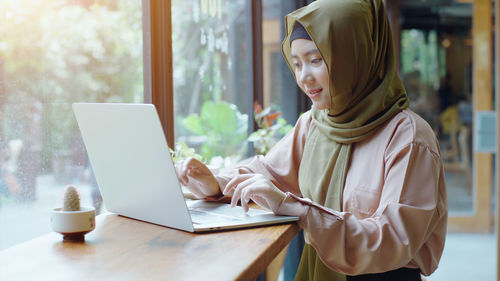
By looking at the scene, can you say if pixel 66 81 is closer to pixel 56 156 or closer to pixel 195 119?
pixel 56 156

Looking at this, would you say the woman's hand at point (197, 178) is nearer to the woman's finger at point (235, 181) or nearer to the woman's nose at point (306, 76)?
the woman's finger at point (235, 181)

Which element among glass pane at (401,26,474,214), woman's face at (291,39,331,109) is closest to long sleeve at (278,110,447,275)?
woman's face at (291,39,331,109)

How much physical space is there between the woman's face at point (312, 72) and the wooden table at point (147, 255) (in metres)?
0.45

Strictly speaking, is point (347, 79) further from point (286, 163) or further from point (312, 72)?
point (286, 163)

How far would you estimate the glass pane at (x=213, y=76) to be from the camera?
7.72 ft

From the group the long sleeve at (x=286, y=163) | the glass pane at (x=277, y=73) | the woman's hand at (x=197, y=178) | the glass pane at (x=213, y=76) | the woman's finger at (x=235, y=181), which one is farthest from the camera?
the glass pane at (x=277, y=73)

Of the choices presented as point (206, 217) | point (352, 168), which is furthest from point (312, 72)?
point (206, 217)

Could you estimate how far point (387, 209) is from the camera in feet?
4.02

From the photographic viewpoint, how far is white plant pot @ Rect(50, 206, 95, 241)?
1086 mm

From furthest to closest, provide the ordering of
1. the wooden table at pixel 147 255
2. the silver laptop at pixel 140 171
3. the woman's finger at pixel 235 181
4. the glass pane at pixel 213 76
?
the glass pane at pixel 213 76
the woman's finger at pixel 235 181
the silver laptop at pixel 140 171
the wooden table at pixel 147 255

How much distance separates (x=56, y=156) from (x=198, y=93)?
1.16m

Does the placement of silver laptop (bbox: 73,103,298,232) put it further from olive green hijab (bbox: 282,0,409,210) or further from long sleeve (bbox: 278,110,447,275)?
olive green hijab (bbox: 282,0,409,210)

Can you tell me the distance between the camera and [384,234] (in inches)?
46.8

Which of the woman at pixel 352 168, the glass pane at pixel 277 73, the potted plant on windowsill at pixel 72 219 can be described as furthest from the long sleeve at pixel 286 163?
the glass pane at pixel 277 73
